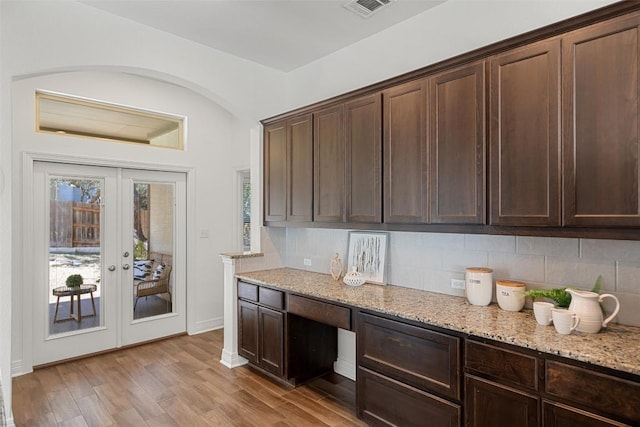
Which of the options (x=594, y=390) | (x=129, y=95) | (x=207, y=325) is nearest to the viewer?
(x=594, y=390)

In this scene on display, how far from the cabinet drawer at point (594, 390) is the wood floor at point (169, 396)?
157cm

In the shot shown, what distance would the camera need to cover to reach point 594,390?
1.54 metres

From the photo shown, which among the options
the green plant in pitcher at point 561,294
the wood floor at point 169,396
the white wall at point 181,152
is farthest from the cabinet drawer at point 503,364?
the white wall at point 181,152

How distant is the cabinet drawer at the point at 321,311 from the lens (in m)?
2.62

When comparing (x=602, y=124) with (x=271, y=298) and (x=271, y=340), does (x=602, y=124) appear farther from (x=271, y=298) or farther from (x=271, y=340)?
(x=271, y=340)

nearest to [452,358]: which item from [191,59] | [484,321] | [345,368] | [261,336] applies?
[484,321]

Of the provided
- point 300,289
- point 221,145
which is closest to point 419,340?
point 300,289

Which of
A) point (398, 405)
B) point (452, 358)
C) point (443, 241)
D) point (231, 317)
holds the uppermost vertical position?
point (443, 241)

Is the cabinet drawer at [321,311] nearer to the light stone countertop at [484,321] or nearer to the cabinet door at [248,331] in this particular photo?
the light stone countertop at [484,321]

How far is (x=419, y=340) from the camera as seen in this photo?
2.17m

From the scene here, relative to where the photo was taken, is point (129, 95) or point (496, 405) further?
point (129, 95)

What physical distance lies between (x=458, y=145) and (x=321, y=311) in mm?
1532

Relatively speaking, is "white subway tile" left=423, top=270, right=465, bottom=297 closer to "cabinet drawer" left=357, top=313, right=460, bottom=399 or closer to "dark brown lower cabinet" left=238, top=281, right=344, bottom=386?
"cabinet drawer" left=357, top=313, right=460, bottom=399

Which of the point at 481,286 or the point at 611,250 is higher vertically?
the point at 611,250
